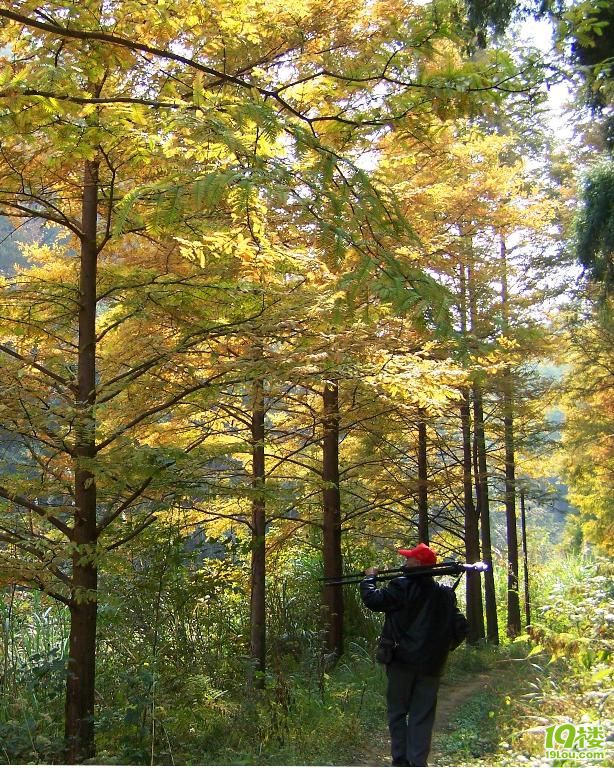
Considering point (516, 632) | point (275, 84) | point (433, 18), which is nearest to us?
point (433, 18)

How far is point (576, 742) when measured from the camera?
442cm

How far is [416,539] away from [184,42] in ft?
36.4

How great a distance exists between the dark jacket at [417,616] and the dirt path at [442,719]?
1615mm

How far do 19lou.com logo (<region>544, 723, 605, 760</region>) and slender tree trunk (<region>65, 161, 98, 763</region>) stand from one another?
3522 mm

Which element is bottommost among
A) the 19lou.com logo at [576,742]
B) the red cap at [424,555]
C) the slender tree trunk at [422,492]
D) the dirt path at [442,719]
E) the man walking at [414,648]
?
the dirt path at [442,719]

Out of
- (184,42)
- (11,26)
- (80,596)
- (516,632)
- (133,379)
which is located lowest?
(516,632)

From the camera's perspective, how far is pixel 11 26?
486 centimetres

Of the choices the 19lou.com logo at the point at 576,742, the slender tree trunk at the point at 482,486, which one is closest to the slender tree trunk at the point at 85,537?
the 19lou.com logo at the point at 576,742

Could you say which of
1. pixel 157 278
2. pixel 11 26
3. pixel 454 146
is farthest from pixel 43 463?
pixel 454 146

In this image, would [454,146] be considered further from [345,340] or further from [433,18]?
[433,18]

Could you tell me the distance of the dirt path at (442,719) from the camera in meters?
6.39

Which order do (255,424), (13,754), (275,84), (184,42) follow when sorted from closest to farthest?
(275,84) → (13,754) → (184,42) → (255,424)

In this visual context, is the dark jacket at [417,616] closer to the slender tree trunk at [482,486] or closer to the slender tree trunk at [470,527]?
the slender tree trunk at [470,527]

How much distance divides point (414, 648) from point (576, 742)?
3.89 feet
